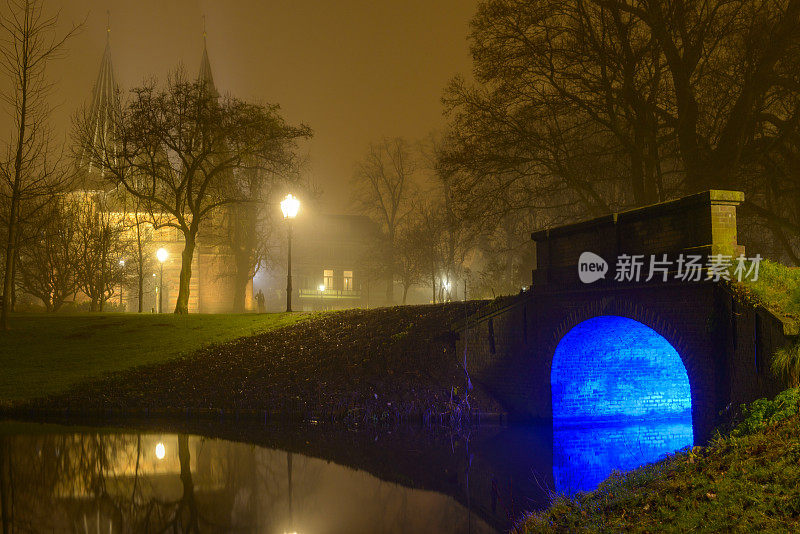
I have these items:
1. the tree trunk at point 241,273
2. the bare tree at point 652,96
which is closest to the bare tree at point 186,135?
the bare tree at point 652,96

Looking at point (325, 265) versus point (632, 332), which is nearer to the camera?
point (632, 332)

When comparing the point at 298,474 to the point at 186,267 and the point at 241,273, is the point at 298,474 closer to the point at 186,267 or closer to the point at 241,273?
the point at 186,267

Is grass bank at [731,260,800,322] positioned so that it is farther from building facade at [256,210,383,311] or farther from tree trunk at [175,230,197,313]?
building facade at [256,210,383,311]

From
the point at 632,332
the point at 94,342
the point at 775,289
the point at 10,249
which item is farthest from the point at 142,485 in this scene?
the point at 10,249

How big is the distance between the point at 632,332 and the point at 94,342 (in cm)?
1808

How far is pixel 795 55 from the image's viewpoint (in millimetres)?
19047

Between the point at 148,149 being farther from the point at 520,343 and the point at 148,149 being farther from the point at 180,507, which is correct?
the point at 180,507

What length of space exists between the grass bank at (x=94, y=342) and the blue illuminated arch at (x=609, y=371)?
11875 mm

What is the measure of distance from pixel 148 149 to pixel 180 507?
21.7m

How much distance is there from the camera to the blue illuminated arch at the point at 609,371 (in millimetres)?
16797

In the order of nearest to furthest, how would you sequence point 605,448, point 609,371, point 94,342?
point 605,448 < point 609,371 < point 94,342

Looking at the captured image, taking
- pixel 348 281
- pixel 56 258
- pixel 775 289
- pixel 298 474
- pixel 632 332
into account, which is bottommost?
pixel 298 474

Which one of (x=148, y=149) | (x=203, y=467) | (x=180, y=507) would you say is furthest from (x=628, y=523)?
(x=148, y=149)

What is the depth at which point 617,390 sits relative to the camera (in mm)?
17641
